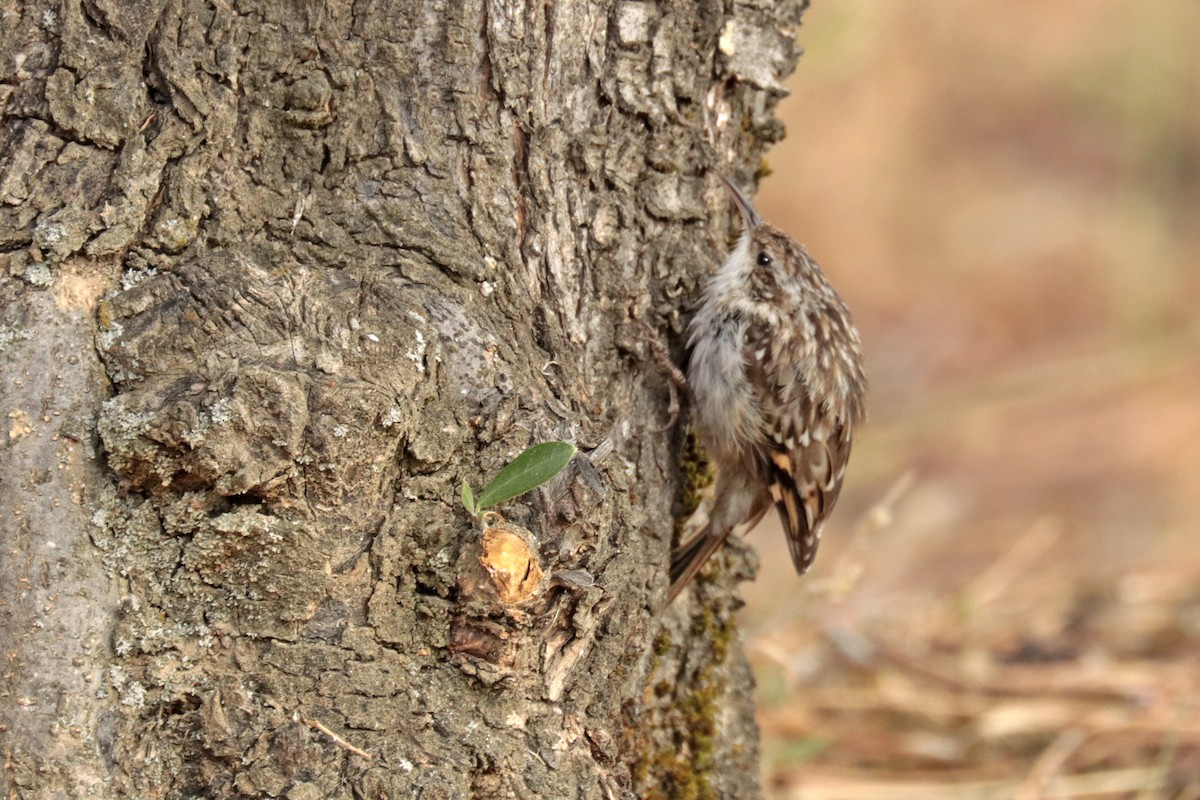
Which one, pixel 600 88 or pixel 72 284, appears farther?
pixel 600 88

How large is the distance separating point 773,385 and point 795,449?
0.55 ft

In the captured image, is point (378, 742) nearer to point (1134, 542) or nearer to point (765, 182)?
point (1134, 542)

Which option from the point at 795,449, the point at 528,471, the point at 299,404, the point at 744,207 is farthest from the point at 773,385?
the point at 299,404

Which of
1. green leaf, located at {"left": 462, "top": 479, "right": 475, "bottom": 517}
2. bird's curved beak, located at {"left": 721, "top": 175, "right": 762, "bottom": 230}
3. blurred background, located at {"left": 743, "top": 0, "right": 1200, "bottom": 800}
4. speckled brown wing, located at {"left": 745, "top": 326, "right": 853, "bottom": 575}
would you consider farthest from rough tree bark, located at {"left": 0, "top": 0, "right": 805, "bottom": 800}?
blurred background, located at {"left": 743, "top": 0, "right": 1200, "bottom": 800}

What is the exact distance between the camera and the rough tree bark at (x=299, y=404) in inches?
74.4

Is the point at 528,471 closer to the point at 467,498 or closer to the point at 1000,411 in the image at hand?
the point at 467,498

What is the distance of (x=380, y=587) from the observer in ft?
6.57

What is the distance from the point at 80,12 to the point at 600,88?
881mm

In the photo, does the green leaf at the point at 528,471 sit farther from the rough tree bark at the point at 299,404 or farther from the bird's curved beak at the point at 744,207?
the bird's curved beak at the point at 744,207

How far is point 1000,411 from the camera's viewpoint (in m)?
6.39

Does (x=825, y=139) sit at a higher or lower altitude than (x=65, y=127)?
higher

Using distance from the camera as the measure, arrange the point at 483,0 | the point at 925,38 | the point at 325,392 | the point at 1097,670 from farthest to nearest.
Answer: the point at 925,38 < the point at 1097,670 < the point at 483,0 < the point at 325,392

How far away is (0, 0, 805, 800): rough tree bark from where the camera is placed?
1.89 metres

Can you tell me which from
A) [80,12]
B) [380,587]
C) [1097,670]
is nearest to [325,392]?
[380,587]
